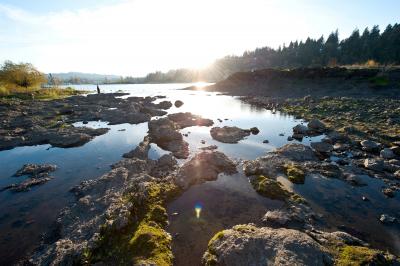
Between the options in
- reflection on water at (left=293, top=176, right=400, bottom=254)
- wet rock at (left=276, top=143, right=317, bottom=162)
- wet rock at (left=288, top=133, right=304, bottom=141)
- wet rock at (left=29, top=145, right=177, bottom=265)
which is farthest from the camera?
wet rock at (left=288, top=133, right=304, bottom=141)

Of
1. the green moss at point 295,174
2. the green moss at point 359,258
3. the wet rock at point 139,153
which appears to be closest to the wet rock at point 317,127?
the green moss at point 295,174

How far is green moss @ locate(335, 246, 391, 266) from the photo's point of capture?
34.6ft

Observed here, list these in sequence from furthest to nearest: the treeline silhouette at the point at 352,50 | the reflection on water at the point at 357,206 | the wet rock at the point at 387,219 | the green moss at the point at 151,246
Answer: the treeline silhouette at the point at 352,50, the wet rock at the point at 387,219, the reflection on water at the point at 357,206, the green moss at the point at 151,246

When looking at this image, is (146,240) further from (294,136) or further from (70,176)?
(294,136)

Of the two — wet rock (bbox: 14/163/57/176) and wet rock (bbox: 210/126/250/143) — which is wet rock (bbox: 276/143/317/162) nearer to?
wet rock (bbox: 210/126/250/143)

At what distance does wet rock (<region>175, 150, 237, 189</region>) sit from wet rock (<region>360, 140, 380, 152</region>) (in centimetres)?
1493

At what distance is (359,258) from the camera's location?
1073 cm

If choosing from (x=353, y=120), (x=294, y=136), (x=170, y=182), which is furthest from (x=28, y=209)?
(x=353, y=120)

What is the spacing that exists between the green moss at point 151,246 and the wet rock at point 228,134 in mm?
20088

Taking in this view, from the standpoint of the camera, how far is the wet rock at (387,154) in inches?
923

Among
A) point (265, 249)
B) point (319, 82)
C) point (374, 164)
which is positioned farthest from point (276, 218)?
point (319, 82)

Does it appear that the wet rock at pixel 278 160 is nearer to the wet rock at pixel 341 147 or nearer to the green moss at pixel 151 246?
the wet rock at pixel 341 147

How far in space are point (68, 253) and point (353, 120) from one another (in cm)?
4117

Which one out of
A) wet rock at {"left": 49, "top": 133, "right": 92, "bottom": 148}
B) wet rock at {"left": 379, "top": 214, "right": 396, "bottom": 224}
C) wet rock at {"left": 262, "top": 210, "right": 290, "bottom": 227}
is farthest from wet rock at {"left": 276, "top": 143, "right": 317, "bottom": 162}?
wet rock at {"left": 49, "top": 133, "right": 92, "bottom": 148}
